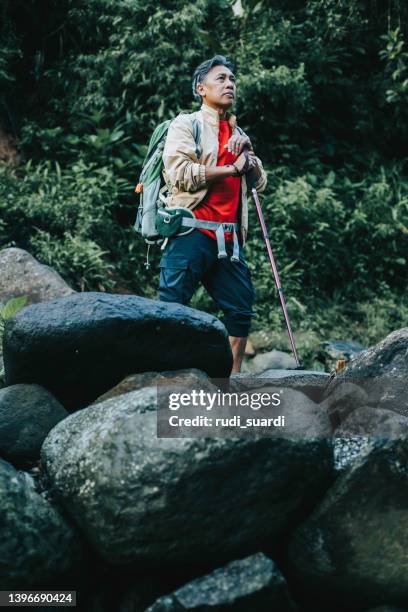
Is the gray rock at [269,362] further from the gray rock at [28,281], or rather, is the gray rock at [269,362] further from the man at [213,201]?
the man at [213,201]

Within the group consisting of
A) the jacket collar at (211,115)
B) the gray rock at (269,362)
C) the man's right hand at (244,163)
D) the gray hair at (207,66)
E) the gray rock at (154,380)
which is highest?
the gray hair at (207,66)

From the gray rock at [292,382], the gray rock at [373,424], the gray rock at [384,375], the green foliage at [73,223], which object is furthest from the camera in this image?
the green foliage at [73,223]

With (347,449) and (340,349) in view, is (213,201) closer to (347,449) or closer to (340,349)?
(347,449)

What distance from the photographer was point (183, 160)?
4770mm

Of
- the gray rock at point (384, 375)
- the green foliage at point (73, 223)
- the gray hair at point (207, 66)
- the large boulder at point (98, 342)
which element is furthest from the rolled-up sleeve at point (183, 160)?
the green foliage at point (73, 223)

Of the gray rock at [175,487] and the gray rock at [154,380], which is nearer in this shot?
the gray rock at [175,487]

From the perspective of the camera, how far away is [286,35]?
1034 cm

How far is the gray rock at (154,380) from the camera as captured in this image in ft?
11.1

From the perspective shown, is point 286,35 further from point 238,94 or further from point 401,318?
point 401,318

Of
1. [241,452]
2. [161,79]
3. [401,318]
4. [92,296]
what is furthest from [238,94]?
[241,452]

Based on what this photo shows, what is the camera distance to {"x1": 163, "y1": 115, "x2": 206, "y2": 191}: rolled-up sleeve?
4.74 metres

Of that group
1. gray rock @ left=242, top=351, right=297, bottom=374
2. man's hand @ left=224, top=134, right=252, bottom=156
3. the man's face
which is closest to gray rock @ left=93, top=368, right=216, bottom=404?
man's hand @ left=224, top=134, right=252, bottom=156

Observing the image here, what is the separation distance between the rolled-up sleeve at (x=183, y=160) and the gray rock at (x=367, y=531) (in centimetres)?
238

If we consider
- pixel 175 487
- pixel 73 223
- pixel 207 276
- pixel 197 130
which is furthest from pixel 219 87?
pixel 73 223
